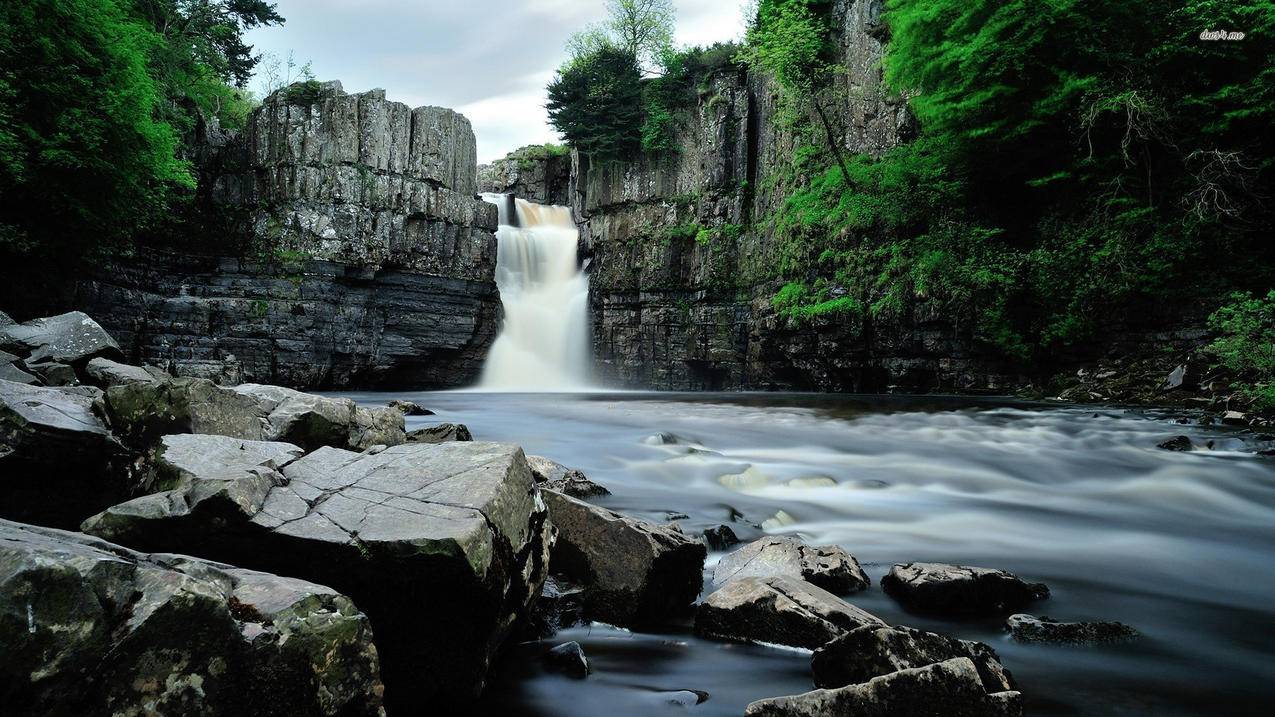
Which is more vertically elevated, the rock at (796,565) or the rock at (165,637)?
the rock at (165,637)

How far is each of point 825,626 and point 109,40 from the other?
2237cm

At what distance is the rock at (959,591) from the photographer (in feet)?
13.8

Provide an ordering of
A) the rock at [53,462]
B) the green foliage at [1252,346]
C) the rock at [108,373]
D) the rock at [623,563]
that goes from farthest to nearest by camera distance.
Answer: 1. the green foliage at [1252,346]
2. the rock at [108,373]
3. the rock at [623,563]
4. the rock at [53,462]

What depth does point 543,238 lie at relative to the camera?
3334 cm

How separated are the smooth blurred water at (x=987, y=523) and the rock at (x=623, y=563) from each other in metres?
0.19

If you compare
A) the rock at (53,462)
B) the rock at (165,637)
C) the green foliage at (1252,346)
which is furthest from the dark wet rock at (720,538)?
the green foliage at (1252,346)

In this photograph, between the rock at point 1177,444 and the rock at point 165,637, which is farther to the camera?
the rock at point 1177,444

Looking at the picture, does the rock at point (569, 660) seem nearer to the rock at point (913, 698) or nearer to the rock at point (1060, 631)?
the rock at point (913, 698)

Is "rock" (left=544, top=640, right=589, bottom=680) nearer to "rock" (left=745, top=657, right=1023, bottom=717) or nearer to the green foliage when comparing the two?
"rock" (left=745, top=657, right=1023, bottom=717)

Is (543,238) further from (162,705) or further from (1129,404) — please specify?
(162,705)

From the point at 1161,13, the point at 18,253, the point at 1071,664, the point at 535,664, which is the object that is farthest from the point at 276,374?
the point at 1161,13

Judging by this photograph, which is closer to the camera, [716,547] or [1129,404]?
[716,547]

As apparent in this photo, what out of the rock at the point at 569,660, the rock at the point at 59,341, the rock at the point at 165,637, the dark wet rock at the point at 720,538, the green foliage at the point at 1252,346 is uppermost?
the green foliage at the point at 1252,346

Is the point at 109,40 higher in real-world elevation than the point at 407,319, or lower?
higher
